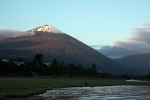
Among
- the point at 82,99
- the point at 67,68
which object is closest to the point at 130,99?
the point at 82,99

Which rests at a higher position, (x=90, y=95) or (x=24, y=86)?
(x=24, y=86)

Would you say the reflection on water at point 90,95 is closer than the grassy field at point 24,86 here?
No

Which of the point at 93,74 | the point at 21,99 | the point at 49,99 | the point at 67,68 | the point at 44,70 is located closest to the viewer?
the point at 21,99

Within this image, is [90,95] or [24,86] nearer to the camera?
[90,95]

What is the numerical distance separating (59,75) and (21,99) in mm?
74307

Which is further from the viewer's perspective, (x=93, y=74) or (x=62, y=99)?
(x=93, y=74)

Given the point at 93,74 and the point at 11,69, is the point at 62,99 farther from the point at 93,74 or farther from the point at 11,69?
the point at 93,74

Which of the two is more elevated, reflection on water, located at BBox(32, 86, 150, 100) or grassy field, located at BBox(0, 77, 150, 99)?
grassy field, located at BBox(0, 77, 150, 99)

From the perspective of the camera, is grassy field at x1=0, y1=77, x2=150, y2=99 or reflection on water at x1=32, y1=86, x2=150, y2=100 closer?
grassy field at x1=0, y1=77, x2=150, y2=99

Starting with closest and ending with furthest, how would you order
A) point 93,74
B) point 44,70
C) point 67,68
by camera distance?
point 44,70 → point 67,68 → point 93,74

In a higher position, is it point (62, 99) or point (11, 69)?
point (11, 69)

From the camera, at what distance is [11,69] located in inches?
3595

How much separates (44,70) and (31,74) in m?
9.53

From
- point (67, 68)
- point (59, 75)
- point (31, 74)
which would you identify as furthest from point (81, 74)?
point (31, 74)
